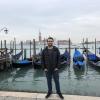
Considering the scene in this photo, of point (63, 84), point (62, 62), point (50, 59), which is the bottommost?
point (63, 84)

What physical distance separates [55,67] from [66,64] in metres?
18.9

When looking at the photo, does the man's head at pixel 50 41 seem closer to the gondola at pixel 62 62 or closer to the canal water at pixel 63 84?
the canal water at pixel 63 84

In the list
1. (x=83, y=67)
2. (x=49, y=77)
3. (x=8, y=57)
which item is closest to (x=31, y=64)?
(x=8, y=57)

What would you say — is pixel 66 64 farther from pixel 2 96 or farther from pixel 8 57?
pixel 2 96

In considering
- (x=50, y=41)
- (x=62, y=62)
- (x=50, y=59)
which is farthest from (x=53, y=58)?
(x=62, y=62)

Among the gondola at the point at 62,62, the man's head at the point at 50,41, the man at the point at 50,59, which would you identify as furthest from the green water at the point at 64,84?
the man's head at the point at 50,41

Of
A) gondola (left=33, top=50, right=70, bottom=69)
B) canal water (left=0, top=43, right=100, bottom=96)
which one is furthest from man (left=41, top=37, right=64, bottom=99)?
gondola (left=33, top=50, right=70, bottom=69)

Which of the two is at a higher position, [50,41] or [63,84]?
[50,41]

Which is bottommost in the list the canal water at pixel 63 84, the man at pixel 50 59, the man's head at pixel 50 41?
the canal water at pixel 63 84

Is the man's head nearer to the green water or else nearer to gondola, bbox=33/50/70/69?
the green water

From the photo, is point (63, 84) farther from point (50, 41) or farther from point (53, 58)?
point (50, 41)

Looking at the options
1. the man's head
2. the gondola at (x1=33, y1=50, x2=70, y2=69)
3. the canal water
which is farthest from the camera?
the gondola at (x1=33, y1=50, x2=70, y2=69)

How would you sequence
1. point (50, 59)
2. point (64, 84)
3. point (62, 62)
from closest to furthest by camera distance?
point (50, 59) < point (64, 84) < point (62, 62)

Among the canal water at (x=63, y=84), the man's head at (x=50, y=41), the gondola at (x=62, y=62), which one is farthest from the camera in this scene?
the gondola at (x=62, y=62)
